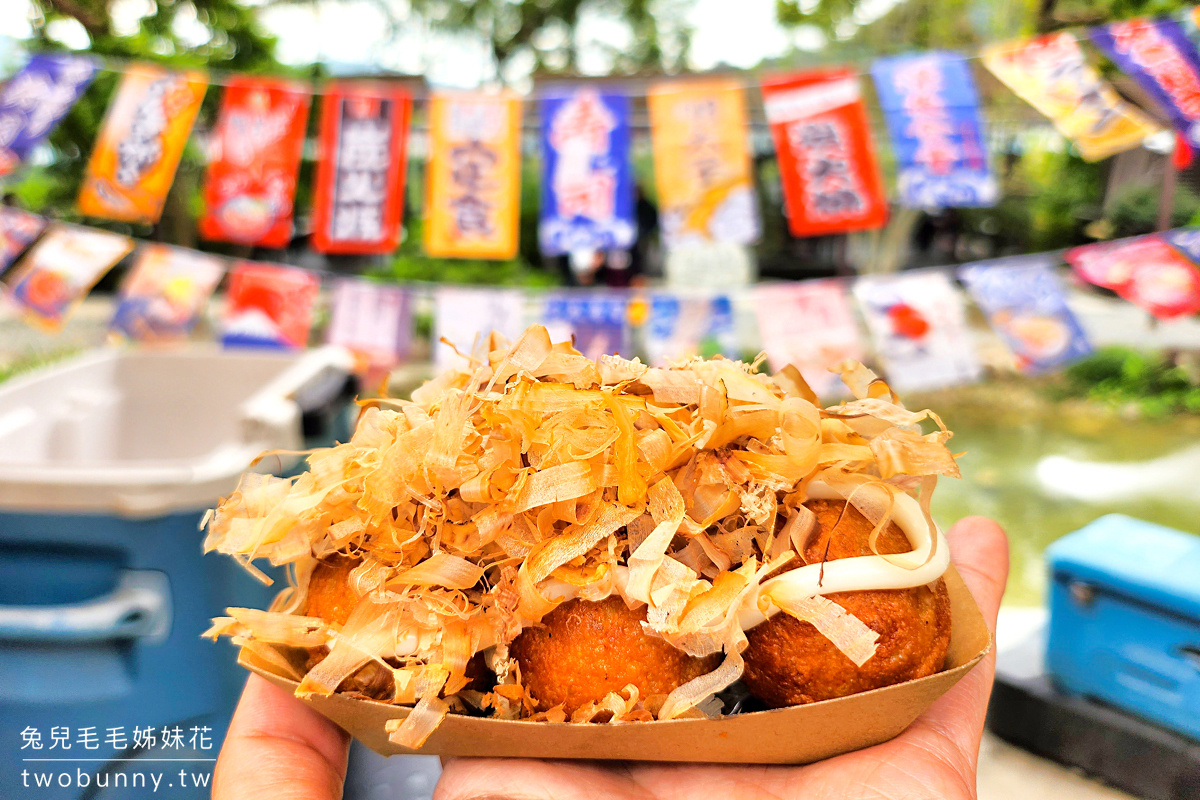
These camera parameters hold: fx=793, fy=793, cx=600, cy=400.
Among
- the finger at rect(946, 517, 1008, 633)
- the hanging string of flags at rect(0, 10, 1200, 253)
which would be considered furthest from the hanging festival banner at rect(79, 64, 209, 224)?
the finger at rect(946, 517, 1008, 633)

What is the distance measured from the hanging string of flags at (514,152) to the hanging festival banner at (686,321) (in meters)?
0.42

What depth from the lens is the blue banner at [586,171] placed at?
4.51m

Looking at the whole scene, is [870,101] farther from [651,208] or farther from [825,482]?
[825,482]

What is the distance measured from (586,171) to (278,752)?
3656 millimetres

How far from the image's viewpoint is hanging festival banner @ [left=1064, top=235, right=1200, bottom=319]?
12.0ft

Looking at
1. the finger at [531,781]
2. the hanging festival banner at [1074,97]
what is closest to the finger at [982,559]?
the finger at [531,781]

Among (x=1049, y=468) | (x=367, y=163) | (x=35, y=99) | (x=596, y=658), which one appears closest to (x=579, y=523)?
(x=596, y=658)

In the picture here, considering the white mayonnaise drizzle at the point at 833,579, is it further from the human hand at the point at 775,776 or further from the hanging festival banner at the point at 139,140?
the hanging festival banner at the point at 139,140

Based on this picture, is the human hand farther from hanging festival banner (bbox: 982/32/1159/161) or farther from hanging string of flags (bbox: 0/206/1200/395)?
hanging festival banner (bbox: 982/32/1159/161)

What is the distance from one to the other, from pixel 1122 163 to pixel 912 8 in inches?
188

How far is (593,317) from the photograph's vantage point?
4578mm

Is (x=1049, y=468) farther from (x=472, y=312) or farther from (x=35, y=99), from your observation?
(x=35, y=99)

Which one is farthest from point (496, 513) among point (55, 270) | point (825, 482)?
point (55, 270)

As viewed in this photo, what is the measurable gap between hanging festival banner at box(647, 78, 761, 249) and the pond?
8.97 ft
